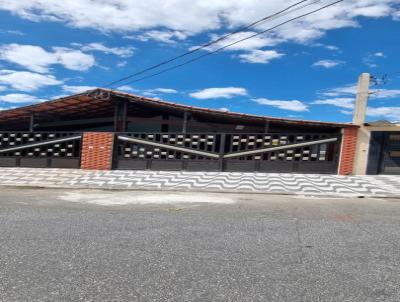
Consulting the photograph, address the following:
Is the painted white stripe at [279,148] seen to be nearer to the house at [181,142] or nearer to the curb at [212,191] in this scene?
the house at [181,142]

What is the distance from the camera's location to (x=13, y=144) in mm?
16953

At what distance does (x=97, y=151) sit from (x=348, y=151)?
1010 cm

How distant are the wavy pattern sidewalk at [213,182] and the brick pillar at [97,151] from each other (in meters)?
0.79

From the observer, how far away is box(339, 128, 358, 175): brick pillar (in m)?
13.8

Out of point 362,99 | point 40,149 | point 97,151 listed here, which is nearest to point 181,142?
point 97,151

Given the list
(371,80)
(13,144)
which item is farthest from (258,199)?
(13,144)

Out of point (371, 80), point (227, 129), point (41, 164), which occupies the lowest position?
point (41, 164)

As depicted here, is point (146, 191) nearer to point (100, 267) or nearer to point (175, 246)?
point (175, 246)

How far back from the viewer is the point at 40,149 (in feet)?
54.3

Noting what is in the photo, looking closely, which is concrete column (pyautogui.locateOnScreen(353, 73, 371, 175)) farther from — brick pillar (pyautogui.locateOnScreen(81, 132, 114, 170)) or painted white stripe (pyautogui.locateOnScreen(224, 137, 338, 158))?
brick pillar (pyautogui.locateOnScreen(81, 132, 114, 170))

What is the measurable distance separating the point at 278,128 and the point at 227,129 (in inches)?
86.5

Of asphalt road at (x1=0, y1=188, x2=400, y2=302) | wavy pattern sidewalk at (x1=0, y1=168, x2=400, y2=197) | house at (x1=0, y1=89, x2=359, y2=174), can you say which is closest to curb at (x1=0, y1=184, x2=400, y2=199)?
wavy pattern sidewalk at (x1=0, y1=168, x2=400, y2=197)

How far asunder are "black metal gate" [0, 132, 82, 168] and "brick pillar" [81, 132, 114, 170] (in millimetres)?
411

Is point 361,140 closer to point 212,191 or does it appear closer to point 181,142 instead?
point 212,191
